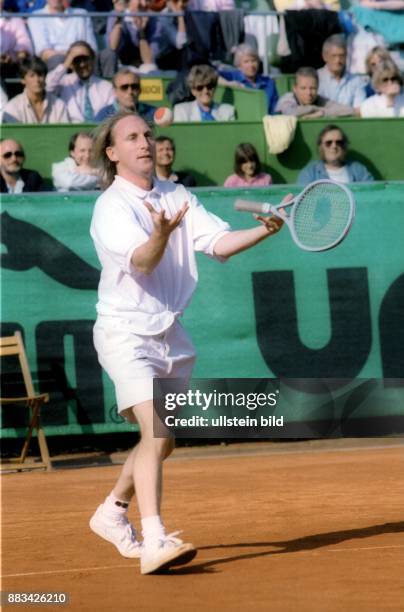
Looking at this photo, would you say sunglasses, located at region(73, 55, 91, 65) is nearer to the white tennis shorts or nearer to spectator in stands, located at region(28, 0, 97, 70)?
spectator in stands, located at region(28, 0, 97, 70)

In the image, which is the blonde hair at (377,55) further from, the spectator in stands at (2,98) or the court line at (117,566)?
the court line at (117,566)

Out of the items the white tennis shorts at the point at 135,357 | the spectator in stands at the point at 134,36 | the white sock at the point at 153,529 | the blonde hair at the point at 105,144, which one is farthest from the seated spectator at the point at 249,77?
the white sock at the point at 153,529

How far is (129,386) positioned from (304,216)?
111cm

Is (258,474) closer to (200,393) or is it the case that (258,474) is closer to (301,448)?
(301,448)

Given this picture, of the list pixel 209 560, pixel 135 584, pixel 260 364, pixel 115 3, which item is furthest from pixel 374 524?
pixel 115 3

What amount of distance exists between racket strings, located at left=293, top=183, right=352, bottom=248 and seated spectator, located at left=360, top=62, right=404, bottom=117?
276 inches

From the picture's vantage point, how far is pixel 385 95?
485 inches

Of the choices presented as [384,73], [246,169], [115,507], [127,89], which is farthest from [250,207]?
[384,73]

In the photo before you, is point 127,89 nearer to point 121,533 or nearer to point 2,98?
point 2,98

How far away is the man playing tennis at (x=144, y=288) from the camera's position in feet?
17.1

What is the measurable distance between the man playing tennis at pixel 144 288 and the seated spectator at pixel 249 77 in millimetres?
7054

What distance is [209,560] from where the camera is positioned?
5.67 m

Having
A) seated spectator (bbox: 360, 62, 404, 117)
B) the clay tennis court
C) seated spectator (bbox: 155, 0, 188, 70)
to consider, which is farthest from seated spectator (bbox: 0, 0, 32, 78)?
the clay tennis court

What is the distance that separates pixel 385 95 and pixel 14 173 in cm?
408
